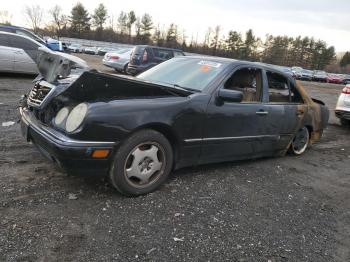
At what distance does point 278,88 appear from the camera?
5.41 m

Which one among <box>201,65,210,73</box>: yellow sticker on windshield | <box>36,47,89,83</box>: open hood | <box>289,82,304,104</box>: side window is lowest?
<box>289,82,304,104</box>: side window

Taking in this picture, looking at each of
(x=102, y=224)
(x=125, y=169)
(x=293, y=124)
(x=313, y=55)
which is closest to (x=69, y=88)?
(x=125, y=169)

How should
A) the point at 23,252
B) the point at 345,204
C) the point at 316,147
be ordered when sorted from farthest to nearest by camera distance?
the point at 316,147 → the point at 345,204 → the point at 23,252

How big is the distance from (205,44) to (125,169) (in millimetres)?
102594

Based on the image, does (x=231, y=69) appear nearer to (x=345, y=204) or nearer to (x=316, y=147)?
(x=345, y=204)

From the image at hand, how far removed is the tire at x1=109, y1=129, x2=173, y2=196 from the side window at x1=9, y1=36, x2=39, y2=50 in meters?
9.47

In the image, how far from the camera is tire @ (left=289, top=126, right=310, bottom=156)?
19.9 feet

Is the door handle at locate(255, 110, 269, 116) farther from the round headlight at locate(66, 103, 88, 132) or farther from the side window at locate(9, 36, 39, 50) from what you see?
the side window at locate(9, 36, 39, 50)

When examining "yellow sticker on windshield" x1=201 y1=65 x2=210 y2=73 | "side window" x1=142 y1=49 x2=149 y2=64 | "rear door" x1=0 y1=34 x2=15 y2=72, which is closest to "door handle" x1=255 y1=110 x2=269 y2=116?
"yellow sticker on windshield" x1=201 y1=65 x2=210 y2=73

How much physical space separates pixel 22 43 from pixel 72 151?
9.68 m

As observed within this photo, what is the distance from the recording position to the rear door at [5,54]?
11.1 m

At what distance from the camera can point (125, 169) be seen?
358 centimetres

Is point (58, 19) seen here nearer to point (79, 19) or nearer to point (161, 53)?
point (79, 19)

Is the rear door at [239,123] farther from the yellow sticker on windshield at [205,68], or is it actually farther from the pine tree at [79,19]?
the pine tree at [79,19]
